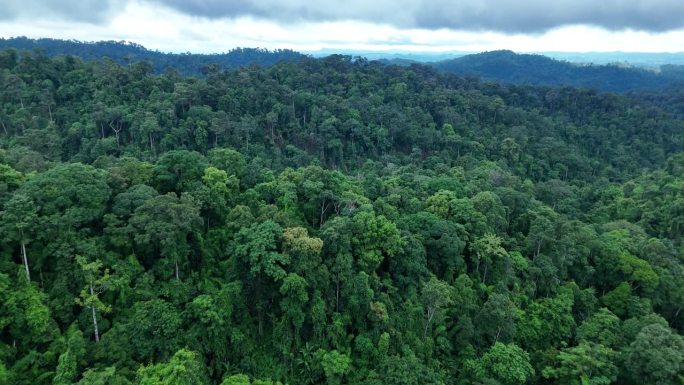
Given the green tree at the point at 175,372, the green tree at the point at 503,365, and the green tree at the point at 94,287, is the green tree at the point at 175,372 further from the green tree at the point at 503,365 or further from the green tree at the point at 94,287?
the green tree at the point at 503,365

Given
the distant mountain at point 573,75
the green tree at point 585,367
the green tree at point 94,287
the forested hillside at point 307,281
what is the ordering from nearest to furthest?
the green tree at point 94,287 < the forested hillside at point 307,281 < the green tree at point 585,367 < the distant mountain at point 573,75

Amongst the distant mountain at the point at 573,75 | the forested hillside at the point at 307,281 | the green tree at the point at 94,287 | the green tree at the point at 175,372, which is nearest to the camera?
the green tree at the point at 175,372

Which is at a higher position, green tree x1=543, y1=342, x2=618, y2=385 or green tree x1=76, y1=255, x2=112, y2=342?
green tree x1=76, y1=255, x2=112, y2=342

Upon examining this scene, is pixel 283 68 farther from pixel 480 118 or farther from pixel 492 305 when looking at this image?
pixel 492 305

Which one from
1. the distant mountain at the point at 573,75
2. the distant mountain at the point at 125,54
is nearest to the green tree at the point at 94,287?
the distant mountain at the point at 125,54

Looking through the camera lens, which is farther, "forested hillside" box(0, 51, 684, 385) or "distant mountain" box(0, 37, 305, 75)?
"distant mountain" box(0, 37, 305, 75)

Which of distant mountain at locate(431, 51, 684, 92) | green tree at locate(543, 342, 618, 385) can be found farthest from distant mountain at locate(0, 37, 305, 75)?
green tree at locate(543, 342, 618, 385)

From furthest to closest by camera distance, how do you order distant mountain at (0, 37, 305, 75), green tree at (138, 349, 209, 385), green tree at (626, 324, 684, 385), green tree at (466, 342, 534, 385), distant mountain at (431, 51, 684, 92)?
distant mountain at (431, 51, 684, 92)
distant mountain at (0, 37, 305, 75)
green tree at (466, 342, 534, 385)
green tree at (626, 324, 684, 385)
green tree at (138, 349, 209, 385)

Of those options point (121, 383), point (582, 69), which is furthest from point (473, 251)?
point (582, 69)

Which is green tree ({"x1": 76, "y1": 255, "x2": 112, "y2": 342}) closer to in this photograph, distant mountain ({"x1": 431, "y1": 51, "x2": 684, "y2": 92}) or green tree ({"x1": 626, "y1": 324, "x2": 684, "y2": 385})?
green tree ({"x1": 626, "y1": 324, "x2": 684, "y2": 385})
